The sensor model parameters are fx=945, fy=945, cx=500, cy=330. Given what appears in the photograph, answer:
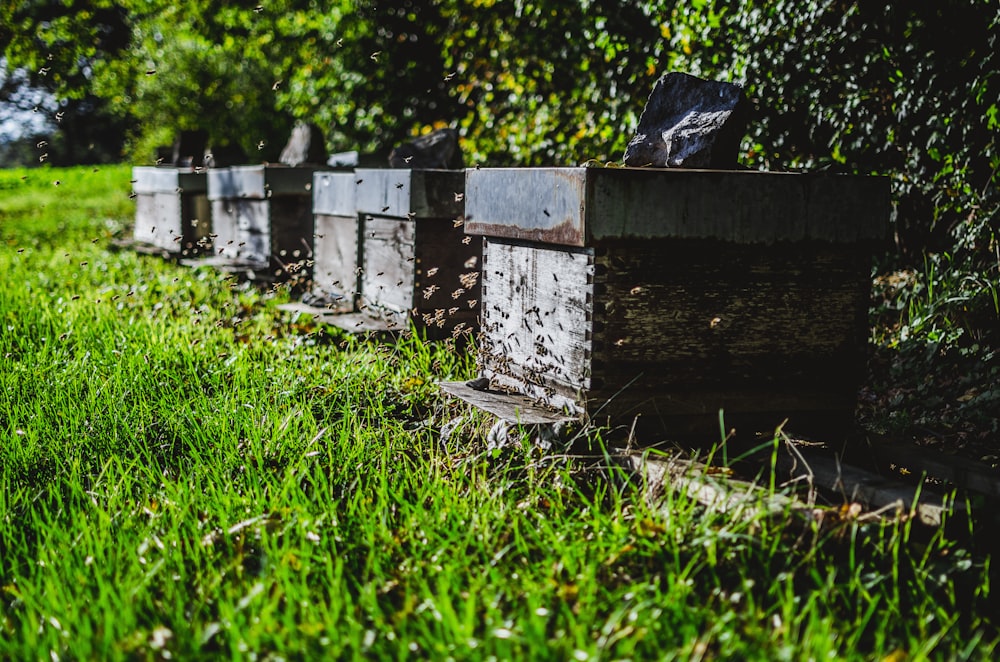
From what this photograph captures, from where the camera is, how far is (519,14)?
7363mm

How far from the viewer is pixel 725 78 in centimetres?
562

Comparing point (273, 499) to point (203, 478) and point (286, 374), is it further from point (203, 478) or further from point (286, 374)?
point (286, 374)

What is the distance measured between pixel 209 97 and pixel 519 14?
11.3 meters

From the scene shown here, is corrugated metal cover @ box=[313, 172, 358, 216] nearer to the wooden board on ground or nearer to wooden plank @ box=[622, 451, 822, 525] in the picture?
the wooden board on ground

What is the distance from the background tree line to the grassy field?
2286 mm

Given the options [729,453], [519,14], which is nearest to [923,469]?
[729,453]

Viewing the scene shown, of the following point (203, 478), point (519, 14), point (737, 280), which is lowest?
point (203, 478)

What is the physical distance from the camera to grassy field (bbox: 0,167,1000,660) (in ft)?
7.09

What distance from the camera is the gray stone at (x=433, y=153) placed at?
543 cm

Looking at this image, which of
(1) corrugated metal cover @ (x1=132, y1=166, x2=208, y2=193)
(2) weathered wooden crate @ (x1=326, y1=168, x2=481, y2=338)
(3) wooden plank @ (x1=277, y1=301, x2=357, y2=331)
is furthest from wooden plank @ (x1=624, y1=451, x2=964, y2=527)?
(1) corrugated metal cover @ (x1=132, y1=166, x2=208, y2=193)

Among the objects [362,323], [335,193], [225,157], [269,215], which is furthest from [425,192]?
[225,157]

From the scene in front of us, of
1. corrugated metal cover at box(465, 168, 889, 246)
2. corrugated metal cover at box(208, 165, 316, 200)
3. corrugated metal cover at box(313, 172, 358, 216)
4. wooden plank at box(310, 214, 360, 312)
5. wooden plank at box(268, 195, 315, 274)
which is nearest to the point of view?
corrugated metal cover at box(465, 168, 889, 246)

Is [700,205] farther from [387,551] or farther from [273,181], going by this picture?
[273,181]

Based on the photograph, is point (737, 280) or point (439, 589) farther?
point (737, 280)
